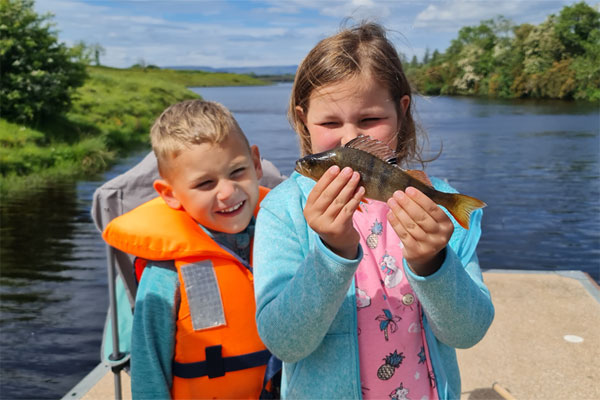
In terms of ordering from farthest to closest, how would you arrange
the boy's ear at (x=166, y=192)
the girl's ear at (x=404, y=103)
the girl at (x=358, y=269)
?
the boy's ear at (x=166, y=192), the girl's ear at (x=404, y=103), the girl at (x=358, y=269)

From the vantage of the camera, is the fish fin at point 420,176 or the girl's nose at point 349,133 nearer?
the fish fin at point 420,176

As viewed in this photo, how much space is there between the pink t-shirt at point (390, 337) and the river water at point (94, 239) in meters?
1.33

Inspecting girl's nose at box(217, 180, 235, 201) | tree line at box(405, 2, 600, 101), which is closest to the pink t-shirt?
girl's nose at box(217, 180, 235, 201)

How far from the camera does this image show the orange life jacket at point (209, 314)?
3.13 m

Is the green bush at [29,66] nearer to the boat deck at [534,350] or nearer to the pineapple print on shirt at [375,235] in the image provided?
the boat deck at [534,350]

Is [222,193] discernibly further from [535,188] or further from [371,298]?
[535,188]

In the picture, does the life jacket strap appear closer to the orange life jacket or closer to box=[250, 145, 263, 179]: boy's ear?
the orange life jacket

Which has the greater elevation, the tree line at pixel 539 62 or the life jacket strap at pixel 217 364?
the tree line at pixel 539 62

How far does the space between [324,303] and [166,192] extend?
1.77 metres

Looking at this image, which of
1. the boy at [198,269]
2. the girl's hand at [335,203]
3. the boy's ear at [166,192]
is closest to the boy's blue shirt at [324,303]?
the girl's hand at [335,203]

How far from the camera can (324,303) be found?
6.33 ft

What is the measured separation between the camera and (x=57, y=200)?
20.6m

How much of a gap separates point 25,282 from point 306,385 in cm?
1261

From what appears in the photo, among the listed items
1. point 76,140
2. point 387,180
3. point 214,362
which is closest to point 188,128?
point 214,362
